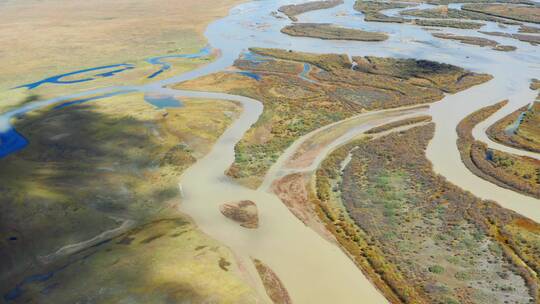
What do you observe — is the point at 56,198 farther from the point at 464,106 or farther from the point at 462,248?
the point at 464,106

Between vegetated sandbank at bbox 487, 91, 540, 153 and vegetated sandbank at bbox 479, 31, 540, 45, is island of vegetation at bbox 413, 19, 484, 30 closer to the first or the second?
vegetated sandbank at bbox 479, 31, 540, 45

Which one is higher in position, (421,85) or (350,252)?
(421,85)

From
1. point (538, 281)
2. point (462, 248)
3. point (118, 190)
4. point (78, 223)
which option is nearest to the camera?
point (538, 281)

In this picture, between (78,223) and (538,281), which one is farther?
(78,223)

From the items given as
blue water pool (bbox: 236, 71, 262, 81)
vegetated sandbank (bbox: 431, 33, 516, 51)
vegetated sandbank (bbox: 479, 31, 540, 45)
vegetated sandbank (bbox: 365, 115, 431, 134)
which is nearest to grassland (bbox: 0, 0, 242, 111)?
blue water pool (bbox: 236, 71, 262, 81)

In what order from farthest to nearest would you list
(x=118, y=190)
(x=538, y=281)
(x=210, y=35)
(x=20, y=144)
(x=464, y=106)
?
(x=210, y=35) → (x=464, y=106) → (x=20, y=144) → (x=118, y=190) → (x=538, y=281)

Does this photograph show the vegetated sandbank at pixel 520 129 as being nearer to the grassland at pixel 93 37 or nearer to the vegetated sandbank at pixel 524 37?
the vegetated sandbank at pixel 524 37

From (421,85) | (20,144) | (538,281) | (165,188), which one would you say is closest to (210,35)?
(421,85)
